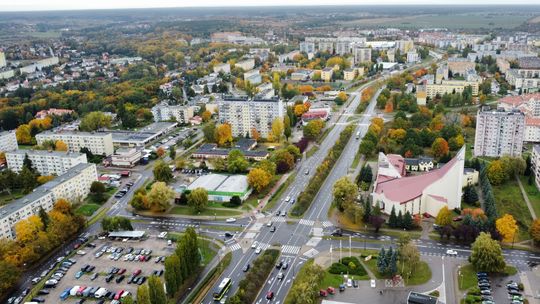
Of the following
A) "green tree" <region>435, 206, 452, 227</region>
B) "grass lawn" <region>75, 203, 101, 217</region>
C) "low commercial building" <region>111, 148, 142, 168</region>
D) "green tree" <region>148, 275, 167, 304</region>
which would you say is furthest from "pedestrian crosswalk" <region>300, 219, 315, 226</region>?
"low commercial building" <region>111, 148, 142, 168</region>

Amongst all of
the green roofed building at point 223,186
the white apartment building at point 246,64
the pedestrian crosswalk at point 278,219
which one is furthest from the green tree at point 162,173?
the white apartment building at point 246,64

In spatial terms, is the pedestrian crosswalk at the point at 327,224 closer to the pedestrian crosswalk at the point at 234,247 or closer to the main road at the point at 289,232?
the main road at the point at 289,232

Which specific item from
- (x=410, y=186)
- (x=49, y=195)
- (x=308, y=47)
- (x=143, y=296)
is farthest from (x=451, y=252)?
(x=308, y=47)

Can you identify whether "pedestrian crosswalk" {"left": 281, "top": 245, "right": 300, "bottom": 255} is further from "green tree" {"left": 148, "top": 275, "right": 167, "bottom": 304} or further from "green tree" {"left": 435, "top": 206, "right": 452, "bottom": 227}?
"green tree" {"left": 435, "top": 206, "right": 452, "bottom": 227}

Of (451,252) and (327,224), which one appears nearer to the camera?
(451,252)

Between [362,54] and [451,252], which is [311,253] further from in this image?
[362,54]

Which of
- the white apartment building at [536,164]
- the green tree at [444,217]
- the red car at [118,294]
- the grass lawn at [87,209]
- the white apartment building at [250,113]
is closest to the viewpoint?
the red car at [118,294]
